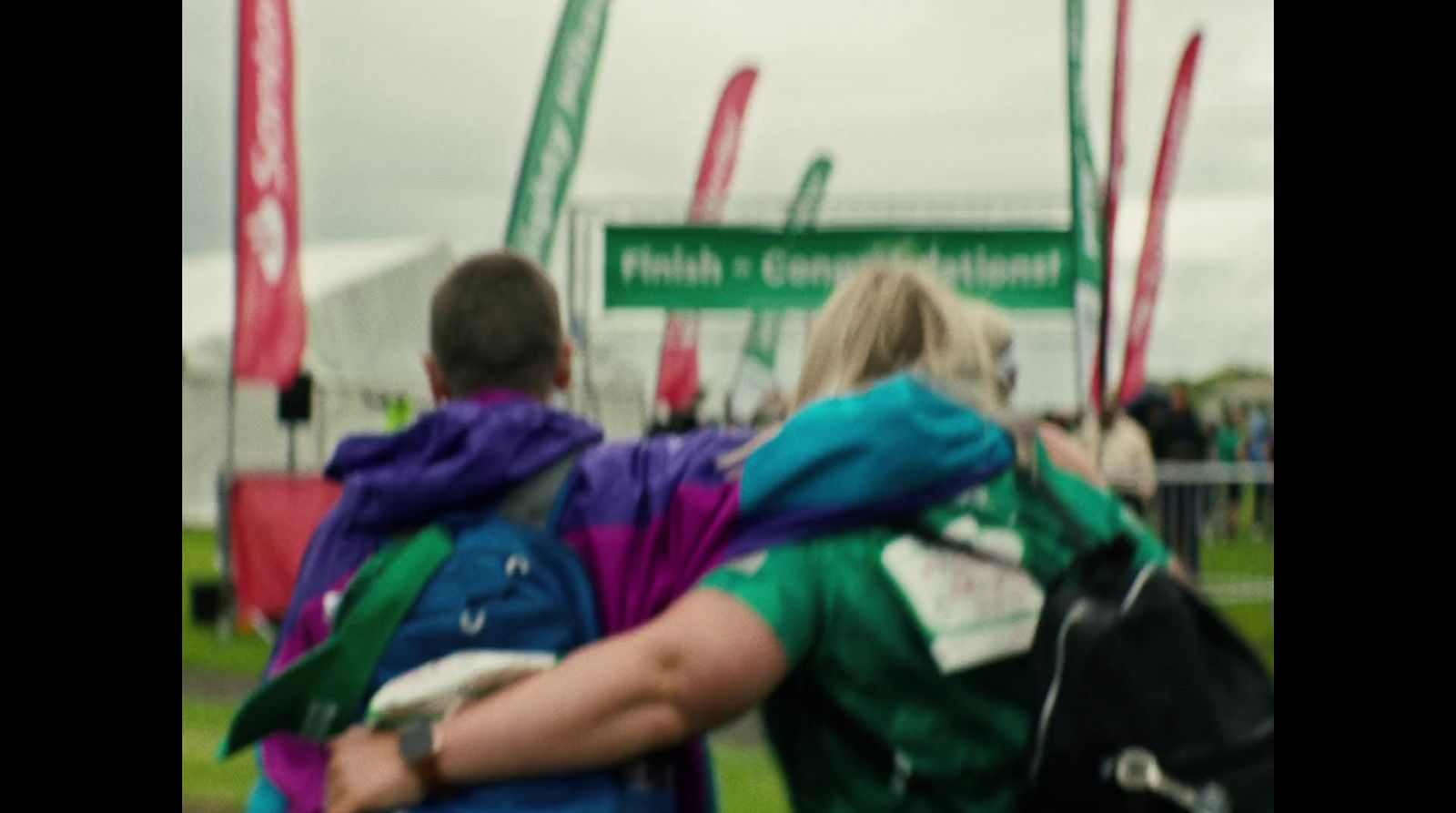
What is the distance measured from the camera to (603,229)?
10.4 m

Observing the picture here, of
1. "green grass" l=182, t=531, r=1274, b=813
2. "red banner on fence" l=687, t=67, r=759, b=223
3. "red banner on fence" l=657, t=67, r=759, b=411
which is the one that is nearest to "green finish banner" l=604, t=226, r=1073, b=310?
"green grass" l=182, t=531, r=1274, b=813

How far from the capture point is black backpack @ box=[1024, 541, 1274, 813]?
69.2 inches

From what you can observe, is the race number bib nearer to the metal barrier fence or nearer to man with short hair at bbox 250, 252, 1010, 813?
man with short hair at bbox 250, 252, 1010, 813

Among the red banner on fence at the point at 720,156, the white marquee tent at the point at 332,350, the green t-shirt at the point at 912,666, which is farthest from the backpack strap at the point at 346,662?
the white marquee tent at the point at 332,350

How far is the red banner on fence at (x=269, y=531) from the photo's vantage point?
35.0 ft

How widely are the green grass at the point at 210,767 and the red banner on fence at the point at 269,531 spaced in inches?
91.1

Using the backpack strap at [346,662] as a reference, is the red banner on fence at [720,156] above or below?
above

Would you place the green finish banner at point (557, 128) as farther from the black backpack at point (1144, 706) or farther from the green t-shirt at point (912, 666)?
the black backpack at point (1144, 706)

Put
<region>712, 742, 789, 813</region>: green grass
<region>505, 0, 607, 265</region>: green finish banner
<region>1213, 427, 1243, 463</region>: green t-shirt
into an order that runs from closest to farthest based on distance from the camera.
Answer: <region>712, 742, 789, 813</region>: green grass
<region>505, 0, 607, 265</region>: green finish banner
<region>1213, 427, 1243, 463</region>: green t-shirt

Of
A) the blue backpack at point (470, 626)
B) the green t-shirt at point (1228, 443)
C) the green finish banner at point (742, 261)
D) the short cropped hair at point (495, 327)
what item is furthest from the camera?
the green t-shirt at point (1228, 443)
